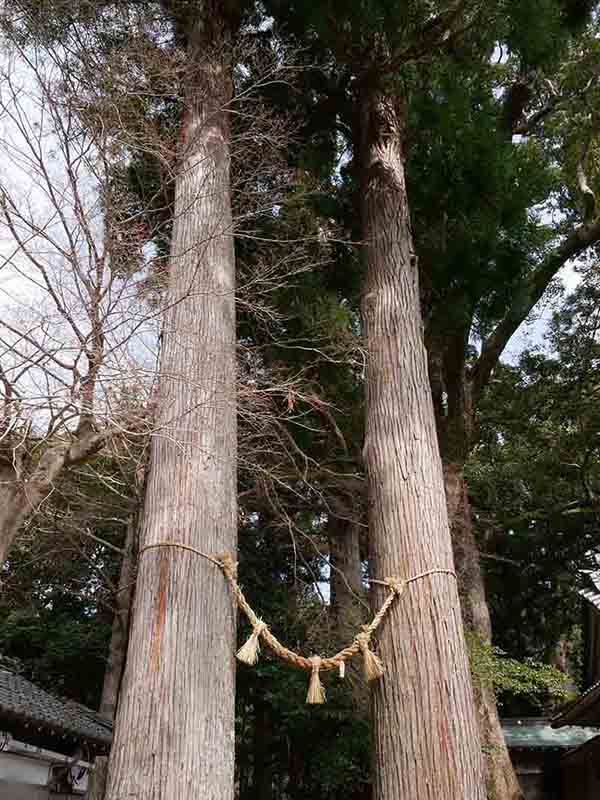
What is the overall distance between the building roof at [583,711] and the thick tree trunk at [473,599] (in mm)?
713

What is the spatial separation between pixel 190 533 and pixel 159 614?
0.36 metres

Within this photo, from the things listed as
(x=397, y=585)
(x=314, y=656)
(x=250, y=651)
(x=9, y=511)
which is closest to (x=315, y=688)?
(x=314, y=656)

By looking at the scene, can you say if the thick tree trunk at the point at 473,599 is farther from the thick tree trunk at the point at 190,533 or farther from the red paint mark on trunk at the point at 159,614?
the red paint mark on trunk at the point at 159,614

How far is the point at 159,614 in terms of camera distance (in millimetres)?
2602

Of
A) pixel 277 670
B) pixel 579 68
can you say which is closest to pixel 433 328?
pixel 579 68

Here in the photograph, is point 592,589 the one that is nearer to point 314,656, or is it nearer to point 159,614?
point 314,656

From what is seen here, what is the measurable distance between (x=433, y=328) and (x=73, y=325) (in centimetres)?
411

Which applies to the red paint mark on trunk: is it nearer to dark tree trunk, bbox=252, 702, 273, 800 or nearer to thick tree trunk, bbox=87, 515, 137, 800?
thick tree trunk, bbox=87, 515, 137, 800

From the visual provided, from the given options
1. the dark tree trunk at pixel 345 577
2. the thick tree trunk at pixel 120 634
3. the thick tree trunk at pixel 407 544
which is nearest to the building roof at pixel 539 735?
the dark tree trunk at pixel 345 577

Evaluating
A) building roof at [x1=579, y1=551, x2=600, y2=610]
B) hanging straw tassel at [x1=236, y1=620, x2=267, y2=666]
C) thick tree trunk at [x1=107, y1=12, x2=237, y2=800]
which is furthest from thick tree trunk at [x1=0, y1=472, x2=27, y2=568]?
building roof at [x1=579, y1=551, x2=600, y2=610]

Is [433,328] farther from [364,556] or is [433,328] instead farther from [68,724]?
[364,556]

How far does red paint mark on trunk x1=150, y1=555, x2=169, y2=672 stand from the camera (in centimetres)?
249

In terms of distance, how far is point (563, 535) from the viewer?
11.5 m

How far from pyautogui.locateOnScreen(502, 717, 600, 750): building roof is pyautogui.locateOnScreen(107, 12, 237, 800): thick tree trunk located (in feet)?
30.0
